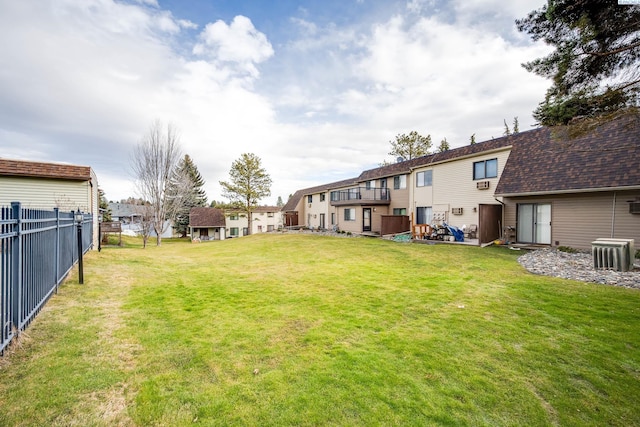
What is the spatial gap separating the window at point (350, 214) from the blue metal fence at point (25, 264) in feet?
70.6

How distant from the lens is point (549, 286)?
22.3 ft

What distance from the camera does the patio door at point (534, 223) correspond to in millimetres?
13758

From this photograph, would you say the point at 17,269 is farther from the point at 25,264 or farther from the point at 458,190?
the point at 458,190

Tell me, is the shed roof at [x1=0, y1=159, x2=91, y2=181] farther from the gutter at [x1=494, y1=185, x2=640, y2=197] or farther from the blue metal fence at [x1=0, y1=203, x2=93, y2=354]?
the gutter at [x1=494, y1=185, x2=640, y2=197]

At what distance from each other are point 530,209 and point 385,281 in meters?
11.9

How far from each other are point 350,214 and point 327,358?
74.2 ft

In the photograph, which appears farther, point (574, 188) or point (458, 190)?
point (458, 190)


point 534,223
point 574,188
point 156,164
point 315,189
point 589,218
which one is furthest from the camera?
point 315,189

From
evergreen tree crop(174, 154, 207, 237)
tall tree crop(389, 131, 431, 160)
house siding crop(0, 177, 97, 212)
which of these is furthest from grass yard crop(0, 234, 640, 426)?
evergreen tree crop(174, 154, 207, 237)

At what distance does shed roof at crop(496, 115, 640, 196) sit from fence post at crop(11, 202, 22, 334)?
47.8ft

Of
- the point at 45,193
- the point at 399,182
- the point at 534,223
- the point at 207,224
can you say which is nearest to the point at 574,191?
the point at 534,223

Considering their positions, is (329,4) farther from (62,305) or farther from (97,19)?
(62,305)

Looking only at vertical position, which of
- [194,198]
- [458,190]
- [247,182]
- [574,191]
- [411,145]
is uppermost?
[411,145]

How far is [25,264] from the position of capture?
3789mm
